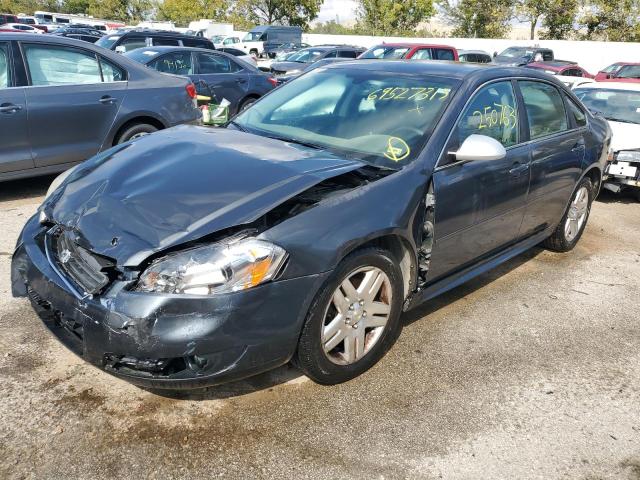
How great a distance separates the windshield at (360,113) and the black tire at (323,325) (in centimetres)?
61

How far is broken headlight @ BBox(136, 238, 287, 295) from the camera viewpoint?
7.91ft

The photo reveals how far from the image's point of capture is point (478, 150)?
10.7ft

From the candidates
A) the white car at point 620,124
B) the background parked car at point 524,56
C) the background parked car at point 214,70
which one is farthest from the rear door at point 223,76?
the background parked car at point 524,56

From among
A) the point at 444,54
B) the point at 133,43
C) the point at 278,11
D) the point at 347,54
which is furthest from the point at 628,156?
the point at 278,11

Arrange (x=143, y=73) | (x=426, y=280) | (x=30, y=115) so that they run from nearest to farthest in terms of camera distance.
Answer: (x=426, y=280) < (x=30, y=115) < (x=143, y=73)

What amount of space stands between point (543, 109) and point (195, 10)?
63839 millimetres

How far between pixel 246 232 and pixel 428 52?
1354cm

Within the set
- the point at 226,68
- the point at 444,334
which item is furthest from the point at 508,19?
the point at 444,334

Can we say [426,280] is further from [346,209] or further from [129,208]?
[129,208]

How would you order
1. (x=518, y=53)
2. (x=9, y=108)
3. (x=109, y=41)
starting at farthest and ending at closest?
1. (x=518, y=53)
2. (x=109, y=41)
3. (x=9, y=108)

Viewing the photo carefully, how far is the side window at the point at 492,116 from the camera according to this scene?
140 inches

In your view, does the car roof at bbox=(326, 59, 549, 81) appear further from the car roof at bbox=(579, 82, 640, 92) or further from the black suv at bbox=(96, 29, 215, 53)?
the black suv at bbox=(96, 29, 215, 53)

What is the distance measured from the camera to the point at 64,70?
600 cm

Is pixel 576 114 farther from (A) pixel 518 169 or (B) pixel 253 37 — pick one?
(B) pixel 253 37
